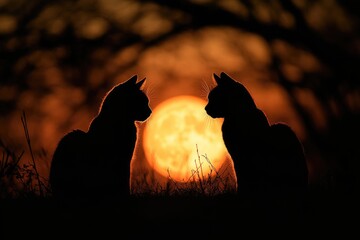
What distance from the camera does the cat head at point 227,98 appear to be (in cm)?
513

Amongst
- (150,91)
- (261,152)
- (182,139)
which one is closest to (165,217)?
(261,152)

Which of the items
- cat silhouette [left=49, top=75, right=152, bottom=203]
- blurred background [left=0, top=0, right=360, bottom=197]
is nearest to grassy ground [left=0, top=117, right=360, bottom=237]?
cat silhouette [left=49, top=75, right=152, bottom=203]

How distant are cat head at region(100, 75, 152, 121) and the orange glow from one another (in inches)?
14.4

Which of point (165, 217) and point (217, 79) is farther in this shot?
point (217, 79)

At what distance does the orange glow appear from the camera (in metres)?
5.52

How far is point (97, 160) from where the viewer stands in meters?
4.76

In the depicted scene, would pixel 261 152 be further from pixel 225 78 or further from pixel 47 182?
pixel 47 182

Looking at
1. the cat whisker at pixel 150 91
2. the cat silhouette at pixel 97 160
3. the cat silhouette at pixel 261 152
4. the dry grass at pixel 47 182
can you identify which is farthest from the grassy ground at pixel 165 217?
the cat whisker at pixel 150 91

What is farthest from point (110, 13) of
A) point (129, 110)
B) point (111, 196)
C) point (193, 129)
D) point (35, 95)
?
point (111, 196)

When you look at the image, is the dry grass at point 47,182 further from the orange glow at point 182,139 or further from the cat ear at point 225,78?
the cat ear at point 225,78

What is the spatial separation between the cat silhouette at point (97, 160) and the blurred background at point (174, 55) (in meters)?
2.23

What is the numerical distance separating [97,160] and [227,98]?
1.44 meters

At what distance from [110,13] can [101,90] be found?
1.07m

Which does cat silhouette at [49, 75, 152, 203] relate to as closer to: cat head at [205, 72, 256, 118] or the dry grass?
the dry grass
